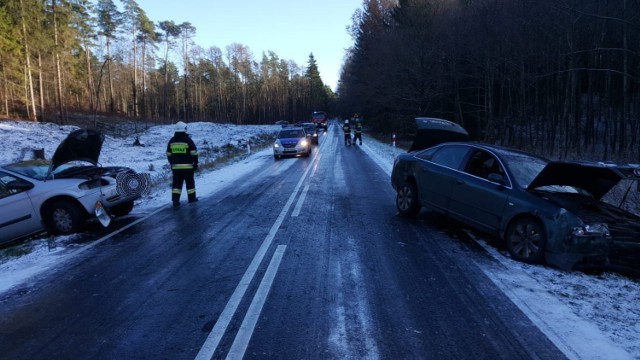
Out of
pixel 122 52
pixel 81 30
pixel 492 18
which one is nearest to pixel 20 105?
pixel 81 30

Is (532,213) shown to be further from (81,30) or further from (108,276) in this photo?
(81,30)

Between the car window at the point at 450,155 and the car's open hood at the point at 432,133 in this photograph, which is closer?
the car window at the point at 450,155

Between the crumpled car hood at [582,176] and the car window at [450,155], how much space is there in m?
1.64

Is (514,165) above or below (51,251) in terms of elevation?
above

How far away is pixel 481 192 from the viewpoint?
6.58 m

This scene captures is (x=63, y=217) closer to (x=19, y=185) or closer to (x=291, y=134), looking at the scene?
(x=19, y=185)

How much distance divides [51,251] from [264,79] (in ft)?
355

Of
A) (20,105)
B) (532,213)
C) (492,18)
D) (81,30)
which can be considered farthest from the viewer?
(81,30)

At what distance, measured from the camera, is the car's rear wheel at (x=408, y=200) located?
8.31 metres

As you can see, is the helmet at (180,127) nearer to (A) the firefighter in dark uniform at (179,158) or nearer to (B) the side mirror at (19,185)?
(A) the firefighter in dark uniform at (179,158)

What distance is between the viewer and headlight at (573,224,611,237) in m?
5.11

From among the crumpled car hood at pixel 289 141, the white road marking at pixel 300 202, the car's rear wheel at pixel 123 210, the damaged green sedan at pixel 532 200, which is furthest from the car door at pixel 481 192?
the crumpled car hood at pixel 289 141

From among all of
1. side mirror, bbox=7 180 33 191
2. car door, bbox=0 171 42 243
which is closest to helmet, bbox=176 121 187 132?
side mirror, bbox=7 180 33 191

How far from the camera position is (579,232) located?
5.12 m
